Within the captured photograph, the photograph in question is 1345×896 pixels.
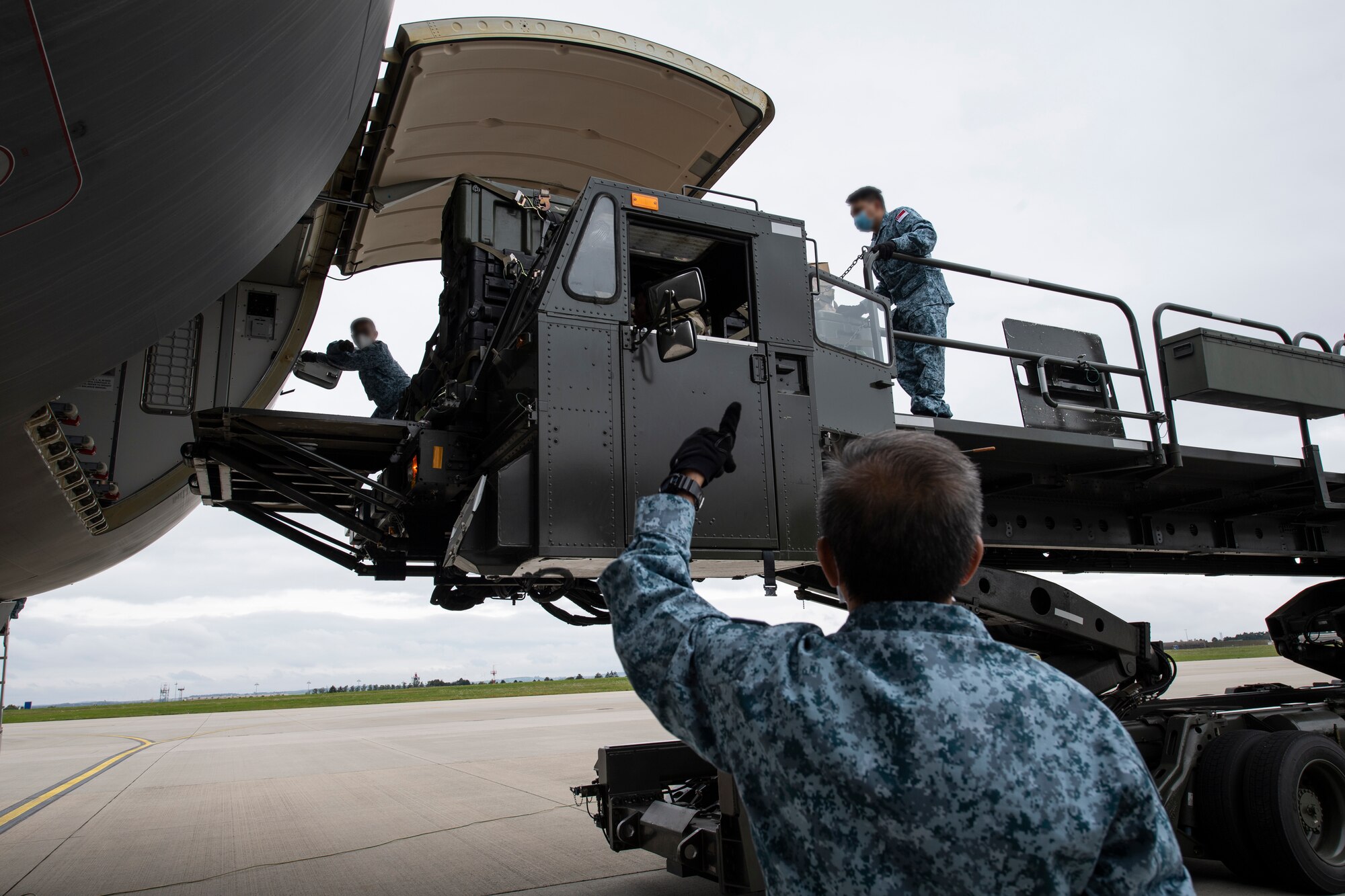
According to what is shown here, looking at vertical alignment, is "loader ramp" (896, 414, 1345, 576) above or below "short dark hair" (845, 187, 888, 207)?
below

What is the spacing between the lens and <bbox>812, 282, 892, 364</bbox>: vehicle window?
4762 millimetres

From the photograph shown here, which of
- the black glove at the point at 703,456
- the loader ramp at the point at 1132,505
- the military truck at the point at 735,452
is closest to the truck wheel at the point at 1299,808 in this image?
the military truck at the point at 735,452

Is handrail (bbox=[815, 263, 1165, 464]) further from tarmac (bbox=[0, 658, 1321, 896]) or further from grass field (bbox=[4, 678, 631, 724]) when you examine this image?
grass field (bbox=[4, 678, 631, 724])

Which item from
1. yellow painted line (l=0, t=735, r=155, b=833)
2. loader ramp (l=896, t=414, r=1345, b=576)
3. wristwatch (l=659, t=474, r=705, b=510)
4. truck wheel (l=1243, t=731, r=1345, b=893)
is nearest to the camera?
wristwatch (l=659, t=474, r=705, b=510)

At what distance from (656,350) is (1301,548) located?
640 cm

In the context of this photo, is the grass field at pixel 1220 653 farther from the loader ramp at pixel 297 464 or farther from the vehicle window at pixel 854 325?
the loader ramp at pixel 297 464

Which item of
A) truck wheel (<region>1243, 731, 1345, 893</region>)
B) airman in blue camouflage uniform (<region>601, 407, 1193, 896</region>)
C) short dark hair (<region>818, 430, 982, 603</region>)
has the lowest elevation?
truck wheel (<region>1243, 731, 1345, 893</region>)

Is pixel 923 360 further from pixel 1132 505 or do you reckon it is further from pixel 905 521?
pixel 905 521

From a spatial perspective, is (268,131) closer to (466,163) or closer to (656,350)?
(656,350)

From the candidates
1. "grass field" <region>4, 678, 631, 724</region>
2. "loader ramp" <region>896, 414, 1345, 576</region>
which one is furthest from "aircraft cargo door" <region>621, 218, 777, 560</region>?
"grass field" <region>4, 678, 631, 724</region>

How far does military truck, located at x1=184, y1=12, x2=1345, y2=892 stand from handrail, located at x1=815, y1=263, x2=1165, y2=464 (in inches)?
1.0

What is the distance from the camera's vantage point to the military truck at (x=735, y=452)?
12.7 feet

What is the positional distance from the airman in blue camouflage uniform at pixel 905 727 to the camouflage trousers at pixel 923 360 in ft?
13.5

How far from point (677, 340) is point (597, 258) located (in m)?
0.71
